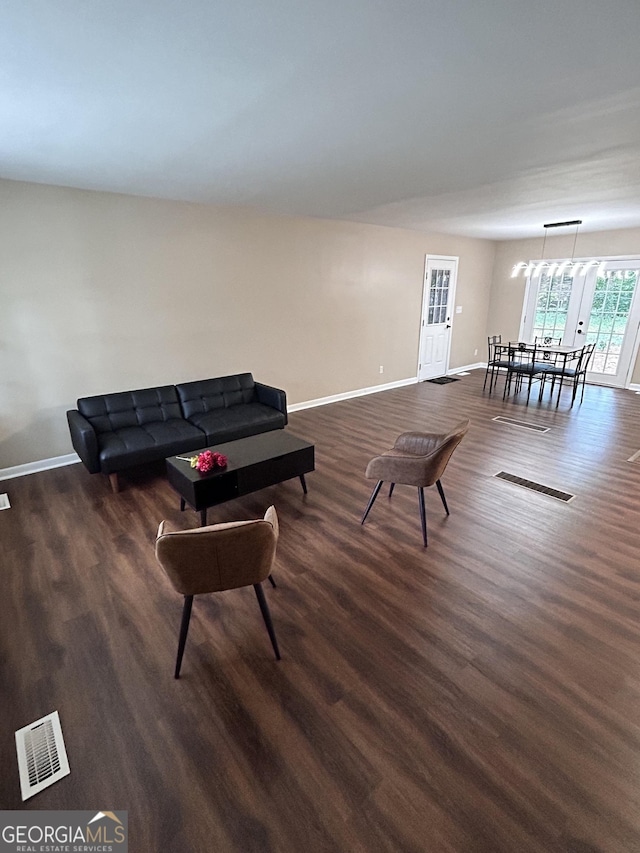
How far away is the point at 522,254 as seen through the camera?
8.20 m

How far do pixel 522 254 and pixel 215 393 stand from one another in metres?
7.05

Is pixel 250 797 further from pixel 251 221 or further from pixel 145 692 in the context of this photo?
pixel 251 221

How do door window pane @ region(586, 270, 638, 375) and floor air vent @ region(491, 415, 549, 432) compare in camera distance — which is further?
door window pane @ region(586, 270, 638, 375)

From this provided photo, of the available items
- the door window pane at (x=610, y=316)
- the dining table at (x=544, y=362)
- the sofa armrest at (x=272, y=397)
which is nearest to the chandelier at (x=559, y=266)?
the door window pane at (x=610, y=316)

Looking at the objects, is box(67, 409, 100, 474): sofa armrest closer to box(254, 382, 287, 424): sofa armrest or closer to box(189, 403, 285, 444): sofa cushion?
box(189, 403, 285, 444): sofa cushion

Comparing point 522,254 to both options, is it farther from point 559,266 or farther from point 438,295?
point 438,295

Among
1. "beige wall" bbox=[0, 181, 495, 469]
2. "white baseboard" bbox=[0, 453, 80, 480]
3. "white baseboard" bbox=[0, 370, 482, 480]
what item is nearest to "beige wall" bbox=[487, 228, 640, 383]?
"white baseboard" bbox=[0, 370, 482, 480]

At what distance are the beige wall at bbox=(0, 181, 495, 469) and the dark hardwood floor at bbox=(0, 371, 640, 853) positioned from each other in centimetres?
136

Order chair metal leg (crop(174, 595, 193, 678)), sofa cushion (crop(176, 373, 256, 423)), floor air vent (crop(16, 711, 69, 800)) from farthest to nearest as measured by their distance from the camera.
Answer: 1. sofa cushion (crop(176, 373, 256, 423))
2. chair metal leg (crop(174, 595, 193, 678))
3. floor air vent (crop(16, 711, 69, 800))

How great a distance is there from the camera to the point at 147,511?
11.2 ft

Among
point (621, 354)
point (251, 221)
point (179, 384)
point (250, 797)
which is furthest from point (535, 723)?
point (621, 354)

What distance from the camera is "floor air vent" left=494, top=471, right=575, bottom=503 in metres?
3.63

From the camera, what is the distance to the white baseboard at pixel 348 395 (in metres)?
6.20

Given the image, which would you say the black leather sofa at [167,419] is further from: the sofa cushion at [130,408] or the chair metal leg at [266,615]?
the chair metal leg at [266,615]
